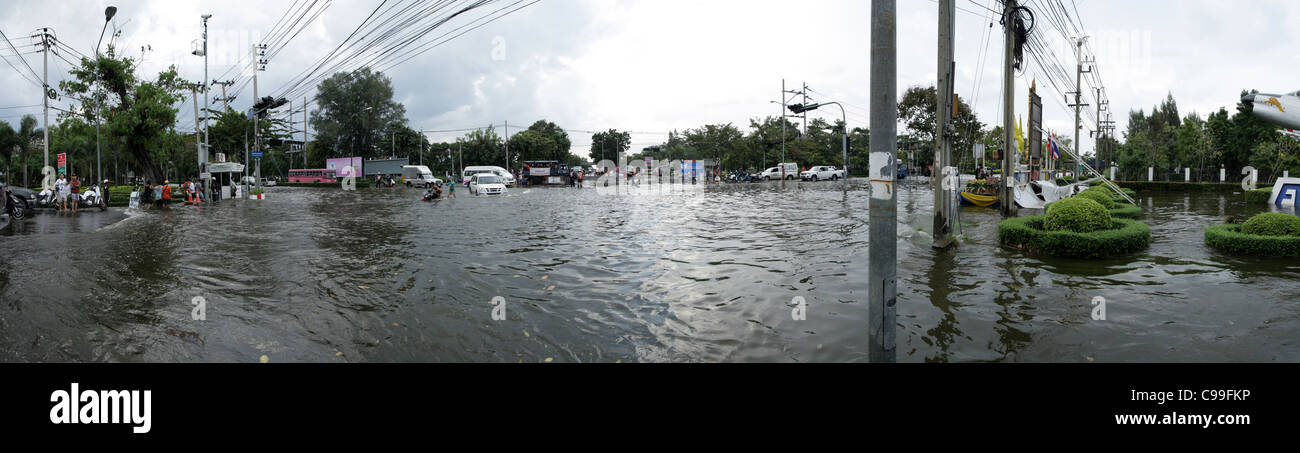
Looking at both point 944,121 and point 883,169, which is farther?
point 944,121

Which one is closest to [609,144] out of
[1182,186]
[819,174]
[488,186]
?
[819,174]

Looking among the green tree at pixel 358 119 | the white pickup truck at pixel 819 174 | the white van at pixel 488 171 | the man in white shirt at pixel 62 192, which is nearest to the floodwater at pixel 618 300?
the man in white shirt at pixel 62 192

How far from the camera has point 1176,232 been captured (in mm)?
14281

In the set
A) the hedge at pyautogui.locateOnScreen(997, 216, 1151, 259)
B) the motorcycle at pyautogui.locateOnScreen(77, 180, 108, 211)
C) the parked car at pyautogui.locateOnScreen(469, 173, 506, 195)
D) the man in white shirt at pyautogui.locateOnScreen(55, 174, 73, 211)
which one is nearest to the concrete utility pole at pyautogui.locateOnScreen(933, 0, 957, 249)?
the hedge at pyautogui.locateOnScreen(997, 216, 1151, 259)

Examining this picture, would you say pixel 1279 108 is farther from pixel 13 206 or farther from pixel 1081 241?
pixel 13 206

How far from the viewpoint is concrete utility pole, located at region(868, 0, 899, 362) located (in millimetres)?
4203

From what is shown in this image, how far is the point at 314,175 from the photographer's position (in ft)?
222

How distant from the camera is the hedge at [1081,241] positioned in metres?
10.4

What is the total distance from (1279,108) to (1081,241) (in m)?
13.0

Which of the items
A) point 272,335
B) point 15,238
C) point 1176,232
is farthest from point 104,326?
point 1176,232

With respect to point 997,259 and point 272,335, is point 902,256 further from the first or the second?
point 272,335

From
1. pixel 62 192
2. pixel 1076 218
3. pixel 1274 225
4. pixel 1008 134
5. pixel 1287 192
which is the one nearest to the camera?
pixel 1274 225

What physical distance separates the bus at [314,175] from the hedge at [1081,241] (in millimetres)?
65682
